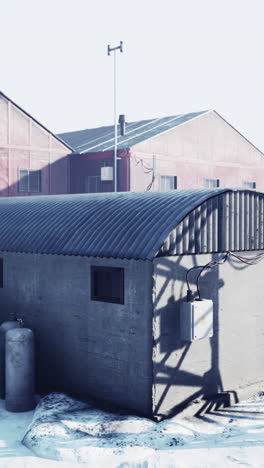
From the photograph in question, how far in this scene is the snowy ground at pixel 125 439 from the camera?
9.67 metres

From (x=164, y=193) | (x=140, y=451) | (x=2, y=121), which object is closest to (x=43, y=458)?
(x=140, y=451)

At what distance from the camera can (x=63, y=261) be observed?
43.7 feet

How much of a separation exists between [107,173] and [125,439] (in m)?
25.5

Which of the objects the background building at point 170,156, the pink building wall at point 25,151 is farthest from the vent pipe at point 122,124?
the pink building wall at point 25,151

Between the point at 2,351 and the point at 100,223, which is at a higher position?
the point at 100,223

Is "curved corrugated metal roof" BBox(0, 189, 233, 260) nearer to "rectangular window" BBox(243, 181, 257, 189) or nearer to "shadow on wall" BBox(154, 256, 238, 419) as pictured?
"shadow on wall" BBox(154, 256, 238, 419)

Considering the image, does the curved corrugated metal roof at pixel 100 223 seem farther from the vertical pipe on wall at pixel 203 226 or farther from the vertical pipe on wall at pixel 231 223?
the vertical pipe on wall at pixel 231 223

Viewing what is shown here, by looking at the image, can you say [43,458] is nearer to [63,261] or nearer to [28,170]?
[63,261]

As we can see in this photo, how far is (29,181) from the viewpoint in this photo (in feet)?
108

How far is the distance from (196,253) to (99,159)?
24.9 m

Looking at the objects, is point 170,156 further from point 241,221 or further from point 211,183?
point 241,221

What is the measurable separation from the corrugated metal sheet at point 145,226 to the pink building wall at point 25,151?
1703 cm

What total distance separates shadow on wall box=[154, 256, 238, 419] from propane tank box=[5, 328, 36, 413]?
3279 millimetres

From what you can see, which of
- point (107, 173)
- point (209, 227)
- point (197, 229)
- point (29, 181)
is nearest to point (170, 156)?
point (107, 173)
